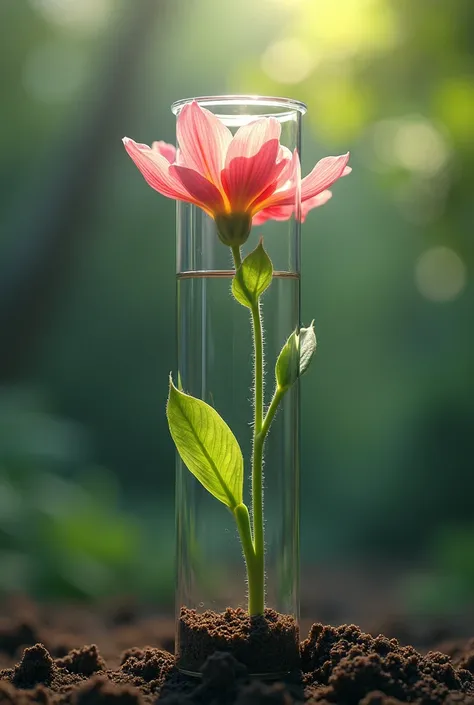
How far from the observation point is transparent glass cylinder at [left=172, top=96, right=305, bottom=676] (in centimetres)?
108

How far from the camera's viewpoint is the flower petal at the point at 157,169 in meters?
1.02

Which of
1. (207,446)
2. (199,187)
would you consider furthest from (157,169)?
(207,446)

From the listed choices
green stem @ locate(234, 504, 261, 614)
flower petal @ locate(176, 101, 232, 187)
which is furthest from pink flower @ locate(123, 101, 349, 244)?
green stem @ locate(234, 504, 261, 614)

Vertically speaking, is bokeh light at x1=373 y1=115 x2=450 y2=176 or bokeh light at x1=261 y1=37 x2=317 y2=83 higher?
bokeh light at x1=261 y1=37 x2=317 y2=83

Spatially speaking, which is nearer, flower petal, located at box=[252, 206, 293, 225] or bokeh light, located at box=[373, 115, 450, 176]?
flower petal, located at box=[252, 206, 293, 225]

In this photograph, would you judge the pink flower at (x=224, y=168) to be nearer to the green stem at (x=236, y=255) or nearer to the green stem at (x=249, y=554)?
the green stem at (x=236, y=255)

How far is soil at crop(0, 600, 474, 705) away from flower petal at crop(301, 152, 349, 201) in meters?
0.50

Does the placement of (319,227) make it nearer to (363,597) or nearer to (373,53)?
(373,53)

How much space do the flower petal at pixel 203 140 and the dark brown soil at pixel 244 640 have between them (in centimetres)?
47

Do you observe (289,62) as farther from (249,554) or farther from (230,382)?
(249,554)

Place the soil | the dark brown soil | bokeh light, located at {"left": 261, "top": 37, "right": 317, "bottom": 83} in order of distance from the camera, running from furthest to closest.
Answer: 1. bokeh light, located at {"left": 261, "top": 37, "right": 317, "bottom": 83}
2. the dark brown soil
3. the soil

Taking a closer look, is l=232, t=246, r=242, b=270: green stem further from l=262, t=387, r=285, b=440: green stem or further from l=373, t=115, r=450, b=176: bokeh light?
l=373, t=115, r=450, b=176: bokeh light

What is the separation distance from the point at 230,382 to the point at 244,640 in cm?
28

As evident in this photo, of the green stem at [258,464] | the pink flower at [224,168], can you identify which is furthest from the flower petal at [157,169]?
the green stem at [258,464]
